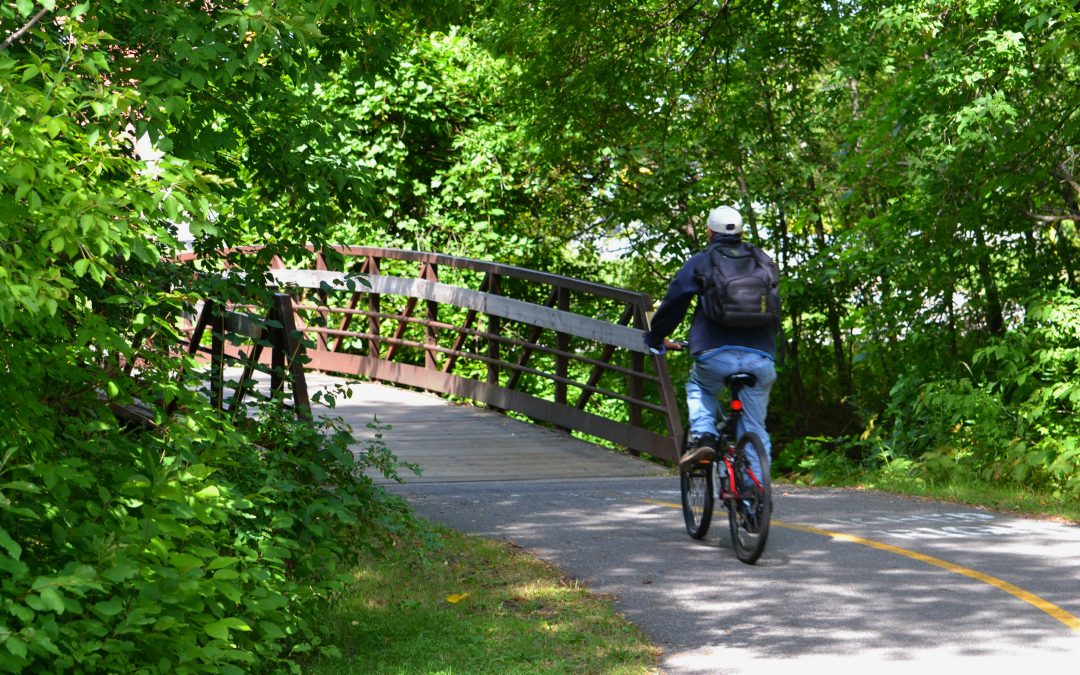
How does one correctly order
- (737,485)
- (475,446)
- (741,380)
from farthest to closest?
(475,446), (741,380), (737,485)

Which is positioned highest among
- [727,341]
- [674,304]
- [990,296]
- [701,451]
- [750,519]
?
[990,296]

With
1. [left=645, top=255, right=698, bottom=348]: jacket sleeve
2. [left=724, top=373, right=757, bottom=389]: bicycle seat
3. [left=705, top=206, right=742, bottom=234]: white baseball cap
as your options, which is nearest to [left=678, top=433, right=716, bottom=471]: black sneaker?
[left=724, top=373, right=757, bottom=389]: bicycle seat

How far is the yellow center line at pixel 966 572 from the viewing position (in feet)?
20.0

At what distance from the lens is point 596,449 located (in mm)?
12414

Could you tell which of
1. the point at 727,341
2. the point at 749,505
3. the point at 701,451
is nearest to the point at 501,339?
the point at 701,451

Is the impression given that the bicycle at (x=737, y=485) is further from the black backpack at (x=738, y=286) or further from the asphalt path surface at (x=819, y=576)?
the black backpack at (x=738, y=286)

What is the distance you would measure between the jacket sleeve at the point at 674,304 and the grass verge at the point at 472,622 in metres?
1.60

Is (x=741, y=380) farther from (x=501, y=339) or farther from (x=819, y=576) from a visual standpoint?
(x=501, y=339)

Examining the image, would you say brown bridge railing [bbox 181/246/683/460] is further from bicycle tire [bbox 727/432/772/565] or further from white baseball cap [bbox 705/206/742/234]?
bicycle tire [bbox 727/432/772/565]

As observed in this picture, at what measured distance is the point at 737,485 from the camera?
732 centimetres

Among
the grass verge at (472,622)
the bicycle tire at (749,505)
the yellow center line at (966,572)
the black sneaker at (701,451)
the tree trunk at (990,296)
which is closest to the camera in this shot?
the grass verge at (472,622)

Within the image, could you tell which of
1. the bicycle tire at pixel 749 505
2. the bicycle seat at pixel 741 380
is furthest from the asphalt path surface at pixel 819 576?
the bicycle seat at pixel 741 380

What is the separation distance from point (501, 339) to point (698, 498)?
Answer: 6389mm

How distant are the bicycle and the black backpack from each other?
0.35m
